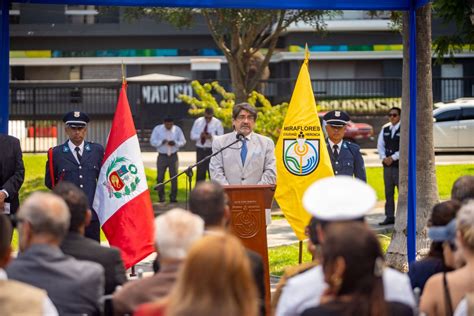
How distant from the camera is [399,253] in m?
12.1

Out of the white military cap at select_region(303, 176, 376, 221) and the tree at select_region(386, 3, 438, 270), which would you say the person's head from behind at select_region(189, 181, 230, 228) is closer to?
the white military cap at select_region(303, 176, 376, 221)

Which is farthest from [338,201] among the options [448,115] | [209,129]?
[448,115]

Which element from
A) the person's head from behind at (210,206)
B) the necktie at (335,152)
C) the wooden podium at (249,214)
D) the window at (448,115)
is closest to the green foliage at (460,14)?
the necktie at (335,152)

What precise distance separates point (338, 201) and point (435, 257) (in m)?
1.57

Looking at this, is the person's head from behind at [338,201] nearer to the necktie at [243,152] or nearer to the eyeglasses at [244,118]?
the eyeglasses at [244,118]

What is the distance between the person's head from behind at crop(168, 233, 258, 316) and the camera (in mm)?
4613

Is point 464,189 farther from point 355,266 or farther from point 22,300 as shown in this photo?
point 22,300

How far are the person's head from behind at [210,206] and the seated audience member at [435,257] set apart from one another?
4.00 feet

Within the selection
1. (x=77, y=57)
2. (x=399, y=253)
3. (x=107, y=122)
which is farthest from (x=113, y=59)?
(x=399, y=253)

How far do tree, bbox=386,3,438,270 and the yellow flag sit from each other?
132cm

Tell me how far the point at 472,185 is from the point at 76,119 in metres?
4.94

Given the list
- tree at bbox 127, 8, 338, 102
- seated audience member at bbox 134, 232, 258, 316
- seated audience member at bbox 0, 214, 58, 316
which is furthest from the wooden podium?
tree at bbox 127, 8, 338, 102

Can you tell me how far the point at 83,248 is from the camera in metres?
6.35

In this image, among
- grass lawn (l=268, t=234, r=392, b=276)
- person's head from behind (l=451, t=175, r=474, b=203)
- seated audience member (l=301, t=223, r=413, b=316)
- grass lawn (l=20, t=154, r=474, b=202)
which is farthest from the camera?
grass lawn (l=20, t=154, r=474, b=202)
